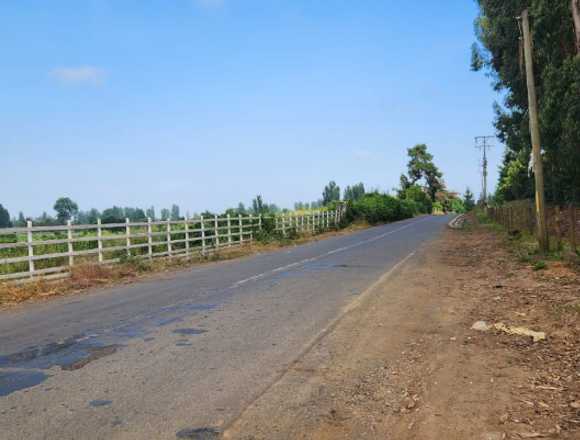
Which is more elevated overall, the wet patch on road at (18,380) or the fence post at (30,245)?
the fence post at (30,245)

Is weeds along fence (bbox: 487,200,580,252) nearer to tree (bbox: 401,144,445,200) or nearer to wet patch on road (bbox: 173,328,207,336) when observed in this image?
wet patch on road (bbox: 173,328,207,336)

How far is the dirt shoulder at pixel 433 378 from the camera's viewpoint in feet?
13.6

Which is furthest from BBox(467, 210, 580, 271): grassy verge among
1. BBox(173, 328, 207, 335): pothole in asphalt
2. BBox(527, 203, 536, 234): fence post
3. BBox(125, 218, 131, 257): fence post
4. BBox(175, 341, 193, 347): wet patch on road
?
BBox(125, 218, 131, 257): fence post

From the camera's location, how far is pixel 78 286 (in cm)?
1395

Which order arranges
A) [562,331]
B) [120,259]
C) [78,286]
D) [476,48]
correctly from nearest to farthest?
[562,331], [78,286], [120,259], [476,48]

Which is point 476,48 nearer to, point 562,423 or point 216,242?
point 216,242

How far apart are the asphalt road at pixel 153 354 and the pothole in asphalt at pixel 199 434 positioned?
0.02 metres

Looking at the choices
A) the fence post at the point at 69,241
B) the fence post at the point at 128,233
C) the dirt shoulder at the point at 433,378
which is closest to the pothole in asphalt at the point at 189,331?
the dirt shoulder at the point at 433,378

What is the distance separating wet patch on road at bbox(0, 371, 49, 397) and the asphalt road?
0.03 ft

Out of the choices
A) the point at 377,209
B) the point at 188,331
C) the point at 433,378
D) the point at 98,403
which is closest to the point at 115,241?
the point at 188,331

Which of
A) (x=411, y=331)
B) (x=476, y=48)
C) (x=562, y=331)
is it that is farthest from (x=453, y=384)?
(x=476, y=48)

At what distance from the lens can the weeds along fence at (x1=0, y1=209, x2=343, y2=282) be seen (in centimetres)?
1458

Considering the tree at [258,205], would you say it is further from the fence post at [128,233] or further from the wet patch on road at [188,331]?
the wet patch on road at [188,331]

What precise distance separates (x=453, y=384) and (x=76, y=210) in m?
45.3
